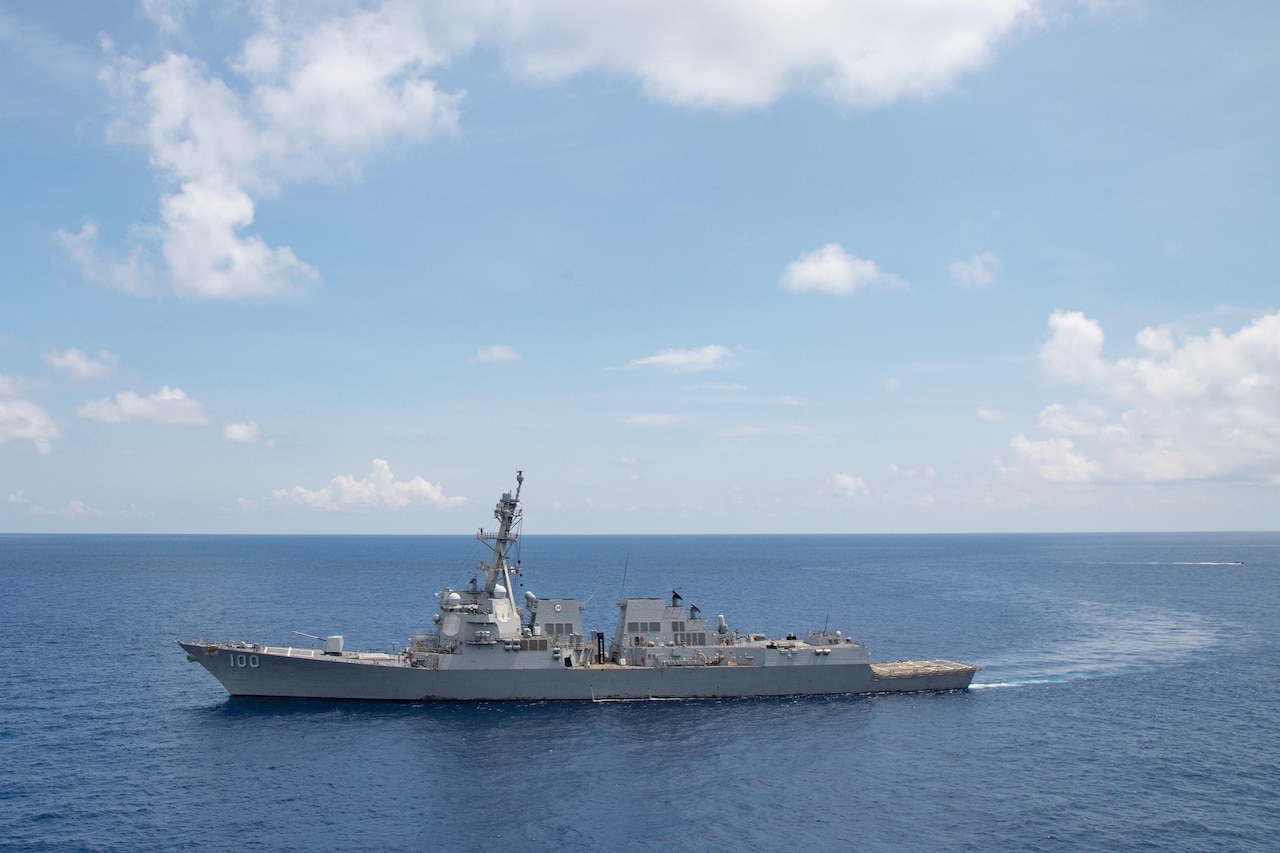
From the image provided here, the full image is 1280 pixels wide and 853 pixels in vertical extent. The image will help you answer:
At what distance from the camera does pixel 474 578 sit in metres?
52.1

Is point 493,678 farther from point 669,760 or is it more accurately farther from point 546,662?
point 669,760

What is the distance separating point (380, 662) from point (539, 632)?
9.35m

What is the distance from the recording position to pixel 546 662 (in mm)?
49562

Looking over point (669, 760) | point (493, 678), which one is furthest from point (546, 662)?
point (669, 760)

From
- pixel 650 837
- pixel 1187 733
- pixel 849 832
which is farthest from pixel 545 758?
pixel 1187 733

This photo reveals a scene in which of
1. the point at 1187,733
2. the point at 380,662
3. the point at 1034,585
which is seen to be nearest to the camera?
the point at 1187,733

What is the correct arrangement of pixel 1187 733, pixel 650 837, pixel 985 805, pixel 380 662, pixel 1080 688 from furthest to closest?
pixel 1080 688 → pixel 380 662 → pixel 1187 733 → pixel 985 805 → pixel 650 837

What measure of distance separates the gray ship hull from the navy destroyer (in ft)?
0.19

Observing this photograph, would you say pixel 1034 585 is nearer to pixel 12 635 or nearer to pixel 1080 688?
pixel 1080 688

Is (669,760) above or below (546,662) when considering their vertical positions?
below

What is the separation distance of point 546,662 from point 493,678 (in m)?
3.16

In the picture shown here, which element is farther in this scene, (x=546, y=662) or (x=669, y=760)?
(x=546, y=662)

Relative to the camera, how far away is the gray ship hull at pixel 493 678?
4850cm

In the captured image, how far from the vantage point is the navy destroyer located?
48.7 m
